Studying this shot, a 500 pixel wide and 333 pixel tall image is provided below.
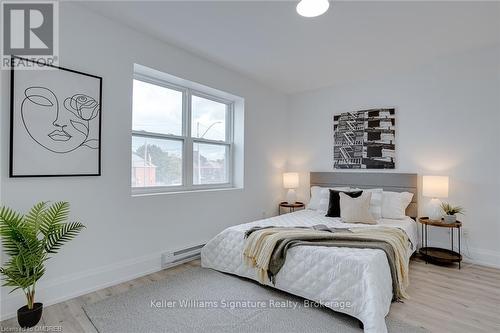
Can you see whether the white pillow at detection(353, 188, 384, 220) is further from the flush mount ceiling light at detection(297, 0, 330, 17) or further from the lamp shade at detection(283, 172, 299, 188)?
the flush mount ceiling light at detection(297, 0, 330, 17)

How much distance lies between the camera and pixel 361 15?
2490 mm

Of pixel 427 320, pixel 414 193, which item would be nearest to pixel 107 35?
pixel 427 320

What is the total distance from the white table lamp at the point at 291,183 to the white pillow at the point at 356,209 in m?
1.29

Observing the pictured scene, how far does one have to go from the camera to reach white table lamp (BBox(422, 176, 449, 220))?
10.7 ft

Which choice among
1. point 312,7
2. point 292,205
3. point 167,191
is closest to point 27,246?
point 167,191

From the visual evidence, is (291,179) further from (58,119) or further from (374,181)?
(58,119)

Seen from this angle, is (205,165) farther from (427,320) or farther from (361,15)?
(427,320)

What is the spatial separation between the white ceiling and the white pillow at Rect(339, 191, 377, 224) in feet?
5.95

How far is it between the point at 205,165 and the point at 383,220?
252 cm

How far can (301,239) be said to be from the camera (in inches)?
97.0

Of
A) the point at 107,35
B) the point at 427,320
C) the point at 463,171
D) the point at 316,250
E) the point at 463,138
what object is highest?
the point at 107,35

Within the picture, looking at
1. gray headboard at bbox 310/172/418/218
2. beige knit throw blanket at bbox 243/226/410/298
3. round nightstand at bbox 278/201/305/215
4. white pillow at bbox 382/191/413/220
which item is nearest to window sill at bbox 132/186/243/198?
round nightstand at bbox 278/201/305/215

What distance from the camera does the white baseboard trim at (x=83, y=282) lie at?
2.10 metres

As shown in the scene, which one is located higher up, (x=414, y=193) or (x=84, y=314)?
(x=414, y=193)
